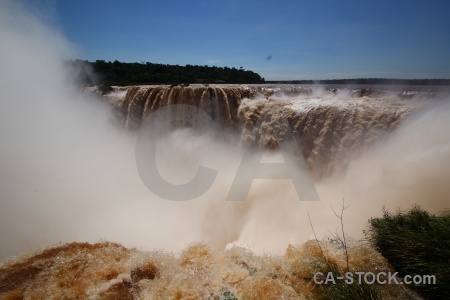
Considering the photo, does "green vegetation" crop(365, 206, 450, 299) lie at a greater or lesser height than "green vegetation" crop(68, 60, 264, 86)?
lesser

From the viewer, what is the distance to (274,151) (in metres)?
10.1

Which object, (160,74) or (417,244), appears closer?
(417,244)

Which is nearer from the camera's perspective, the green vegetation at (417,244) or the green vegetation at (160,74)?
the green vegetation at (417,244)

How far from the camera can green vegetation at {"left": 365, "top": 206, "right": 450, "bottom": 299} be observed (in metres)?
3.05

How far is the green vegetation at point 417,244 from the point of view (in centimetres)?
305

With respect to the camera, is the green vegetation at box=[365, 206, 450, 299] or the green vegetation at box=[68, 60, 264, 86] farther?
the green vegetation at box=[68, 60, 264, 86]

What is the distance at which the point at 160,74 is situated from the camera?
33.2 meters

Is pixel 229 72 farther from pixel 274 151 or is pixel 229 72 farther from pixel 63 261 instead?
pixel 63 261

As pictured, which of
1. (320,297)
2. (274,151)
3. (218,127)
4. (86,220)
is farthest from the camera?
(218,127)

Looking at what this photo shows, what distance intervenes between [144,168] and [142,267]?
34.6ft

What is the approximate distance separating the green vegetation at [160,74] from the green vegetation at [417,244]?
26622 mm

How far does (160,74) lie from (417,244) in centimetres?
3427

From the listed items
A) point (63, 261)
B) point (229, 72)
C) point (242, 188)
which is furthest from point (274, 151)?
point (229, 72)

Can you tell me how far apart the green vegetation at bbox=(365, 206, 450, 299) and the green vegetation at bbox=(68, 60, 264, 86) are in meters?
26.6
